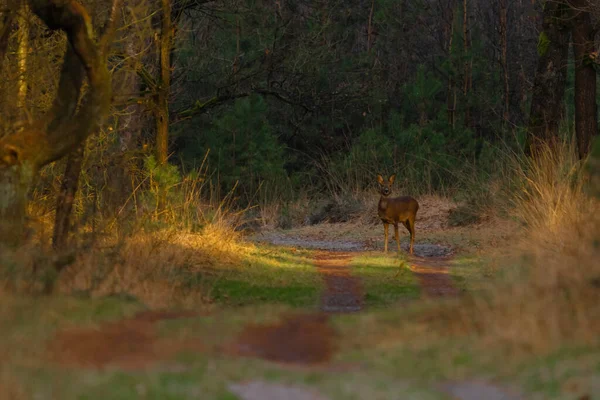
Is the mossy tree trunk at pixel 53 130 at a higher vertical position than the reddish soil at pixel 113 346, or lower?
higher

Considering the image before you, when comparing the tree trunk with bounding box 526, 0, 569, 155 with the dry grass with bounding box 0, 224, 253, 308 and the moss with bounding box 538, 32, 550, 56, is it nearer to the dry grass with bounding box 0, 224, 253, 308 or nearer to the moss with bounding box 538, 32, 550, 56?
the moss with bounding box 538, 32, 550, 56

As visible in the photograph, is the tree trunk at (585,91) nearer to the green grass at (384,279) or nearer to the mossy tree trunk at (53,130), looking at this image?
the green grass at (384,279)

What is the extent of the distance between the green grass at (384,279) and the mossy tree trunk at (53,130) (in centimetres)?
389

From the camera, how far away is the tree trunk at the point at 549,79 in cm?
2211

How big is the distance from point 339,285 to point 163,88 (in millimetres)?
6131

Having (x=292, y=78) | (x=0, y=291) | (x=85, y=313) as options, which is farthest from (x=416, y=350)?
(x=292, y=78)

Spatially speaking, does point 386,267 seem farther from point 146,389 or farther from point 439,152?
point 439,152

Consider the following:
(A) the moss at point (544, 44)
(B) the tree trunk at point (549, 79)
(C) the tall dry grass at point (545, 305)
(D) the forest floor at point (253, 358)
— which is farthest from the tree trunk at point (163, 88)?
(C) the tall dry grass at point (545, 305)

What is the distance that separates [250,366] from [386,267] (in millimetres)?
9306

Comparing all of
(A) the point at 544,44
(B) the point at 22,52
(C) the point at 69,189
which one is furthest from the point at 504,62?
(C) the point at 69,189

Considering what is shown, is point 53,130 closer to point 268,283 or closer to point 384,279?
point 268,283

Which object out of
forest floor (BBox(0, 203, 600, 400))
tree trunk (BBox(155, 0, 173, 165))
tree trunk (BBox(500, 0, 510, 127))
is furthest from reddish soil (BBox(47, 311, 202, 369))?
tree trunk (BBox(500, 0, 510, 127))

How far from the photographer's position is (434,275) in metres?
15.2

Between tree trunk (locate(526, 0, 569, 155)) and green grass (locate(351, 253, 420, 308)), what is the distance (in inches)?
255
